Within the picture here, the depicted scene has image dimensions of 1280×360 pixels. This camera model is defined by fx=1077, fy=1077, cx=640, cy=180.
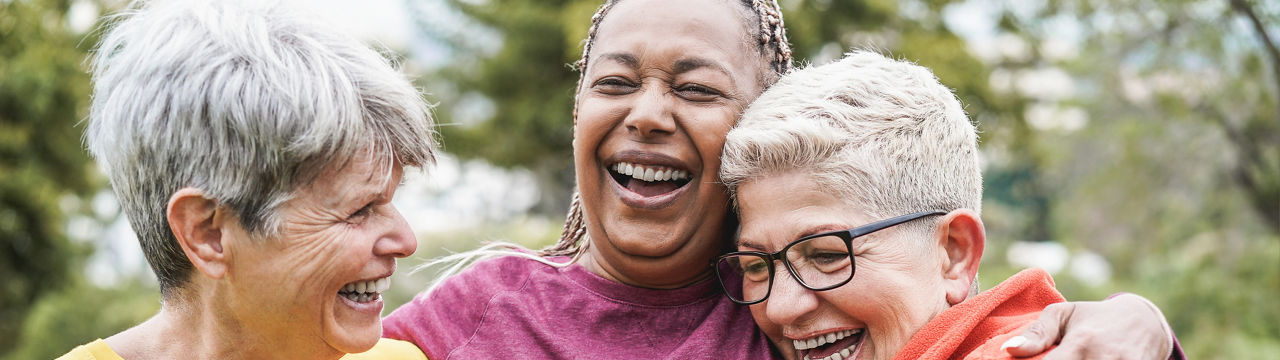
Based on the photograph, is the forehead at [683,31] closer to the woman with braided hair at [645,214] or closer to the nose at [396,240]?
the woman with braided hair at [645,214]

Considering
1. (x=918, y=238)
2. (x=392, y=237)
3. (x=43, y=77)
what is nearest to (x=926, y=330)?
(x=918, y=238)

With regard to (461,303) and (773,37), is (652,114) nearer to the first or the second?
(773,37)

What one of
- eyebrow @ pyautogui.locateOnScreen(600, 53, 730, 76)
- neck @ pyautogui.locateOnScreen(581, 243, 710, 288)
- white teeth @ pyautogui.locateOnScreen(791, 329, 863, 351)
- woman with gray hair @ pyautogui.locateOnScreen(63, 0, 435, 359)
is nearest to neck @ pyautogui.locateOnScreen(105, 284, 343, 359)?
woman with gray hair @ pyautogui.locateOnScreen(63, 0, 435, 359)

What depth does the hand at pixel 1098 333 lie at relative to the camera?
7.43 ft

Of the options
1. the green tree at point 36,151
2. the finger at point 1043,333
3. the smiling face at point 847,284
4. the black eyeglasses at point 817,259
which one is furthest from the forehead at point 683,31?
the green tree at point 36,151

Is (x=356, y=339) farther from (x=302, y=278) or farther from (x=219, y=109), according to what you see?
(x=219, y=109)

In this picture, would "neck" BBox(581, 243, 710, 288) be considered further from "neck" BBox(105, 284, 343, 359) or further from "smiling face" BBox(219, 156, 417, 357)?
"neck" BBox(105, 284, 343, 359)

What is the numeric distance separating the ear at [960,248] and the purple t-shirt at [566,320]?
0.51m

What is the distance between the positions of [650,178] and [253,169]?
3.37 ft

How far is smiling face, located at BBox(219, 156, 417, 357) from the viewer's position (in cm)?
234

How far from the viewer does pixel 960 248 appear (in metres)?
2.60

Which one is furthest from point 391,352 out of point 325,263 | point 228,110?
point 228,110

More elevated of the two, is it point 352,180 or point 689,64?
point 689,64

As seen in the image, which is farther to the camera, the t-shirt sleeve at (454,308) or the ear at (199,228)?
the t-shirt sleeve at (454,308)
